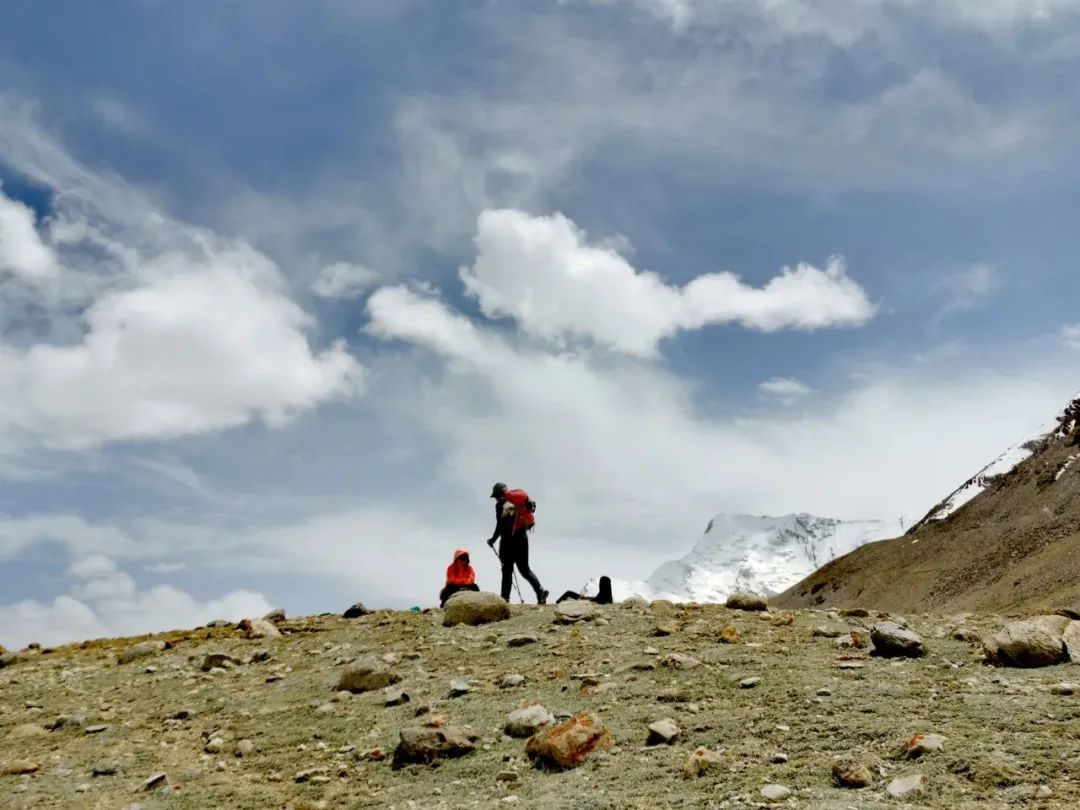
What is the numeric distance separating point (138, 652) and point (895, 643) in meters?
14.3

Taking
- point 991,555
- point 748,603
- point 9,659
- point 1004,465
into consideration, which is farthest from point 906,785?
point 1004,465

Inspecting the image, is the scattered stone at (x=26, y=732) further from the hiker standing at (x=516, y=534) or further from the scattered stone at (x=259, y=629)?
the hiker standing at (x=516, y=534)

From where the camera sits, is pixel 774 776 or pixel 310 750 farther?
pixel 310 750

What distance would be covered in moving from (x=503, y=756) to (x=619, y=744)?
3.89ft

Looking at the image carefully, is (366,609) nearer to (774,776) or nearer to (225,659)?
(225,659)

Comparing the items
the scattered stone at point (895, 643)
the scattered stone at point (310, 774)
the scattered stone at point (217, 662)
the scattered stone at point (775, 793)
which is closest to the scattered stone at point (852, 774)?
the scattered stone at point (775, 793)

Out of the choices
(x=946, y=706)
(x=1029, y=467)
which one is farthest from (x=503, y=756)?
(x=1029, y=467)

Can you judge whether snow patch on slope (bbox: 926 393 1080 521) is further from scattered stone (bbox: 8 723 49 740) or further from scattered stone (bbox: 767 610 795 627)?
scattered stone (bbox: 8 723 49 740)

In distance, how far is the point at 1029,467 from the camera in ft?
329

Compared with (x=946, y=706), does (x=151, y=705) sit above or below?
above

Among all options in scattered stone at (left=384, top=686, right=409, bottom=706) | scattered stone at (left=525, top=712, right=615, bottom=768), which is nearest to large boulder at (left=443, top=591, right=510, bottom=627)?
scattered stone at (left=384, top=686, right=409, bottom=706)

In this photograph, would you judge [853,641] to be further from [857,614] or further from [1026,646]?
[857,614]

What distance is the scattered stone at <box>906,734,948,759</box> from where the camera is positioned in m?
7.87

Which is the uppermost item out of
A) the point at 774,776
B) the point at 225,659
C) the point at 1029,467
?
the point at 1029,467
